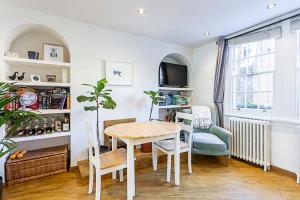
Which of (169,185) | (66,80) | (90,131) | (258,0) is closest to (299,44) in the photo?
(258,0)

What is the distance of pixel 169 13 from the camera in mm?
2322

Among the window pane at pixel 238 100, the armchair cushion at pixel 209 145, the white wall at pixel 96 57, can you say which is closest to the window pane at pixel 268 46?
the window pane at pixel 238 100

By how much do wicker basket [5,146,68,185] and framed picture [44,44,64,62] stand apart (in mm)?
1382

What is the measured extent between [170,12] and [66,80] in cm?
186

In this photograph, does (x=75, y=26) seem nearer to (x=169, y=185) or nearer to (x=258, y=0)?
(x=258, y=0)

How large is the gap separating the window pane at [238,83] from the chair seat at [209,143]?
103 centimetres

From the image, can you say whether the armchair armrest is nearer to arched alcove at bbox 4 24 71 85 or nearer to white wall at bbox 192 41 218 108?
white wall at bbox 192 41 218 108

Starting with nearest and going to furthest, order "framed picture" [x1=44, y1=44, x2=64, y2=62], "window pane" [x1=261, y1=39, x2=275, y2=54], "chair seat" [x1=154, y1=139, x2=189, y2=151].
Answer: "chair seat" [x1=154, y1=139, x2=189, y2=151], "framed picture" [x1=44, y1=44, x2=64, y2=62], "window pane" [x1=261, y1=39, x2=275, y2=54]

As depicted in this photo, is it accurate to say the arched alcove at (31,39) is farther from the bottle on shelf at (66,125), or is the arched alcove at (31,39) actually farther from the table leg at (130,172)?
the table leg at (130,172)

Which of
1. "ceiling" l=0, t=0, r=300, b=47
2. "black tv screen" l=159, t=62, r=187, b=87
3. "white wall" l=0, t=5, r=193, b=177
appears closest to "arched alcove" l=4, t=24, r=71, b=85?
"white wall" l=0, t=5, r=193, b=177

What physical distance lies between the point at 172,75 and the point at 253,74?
160cm

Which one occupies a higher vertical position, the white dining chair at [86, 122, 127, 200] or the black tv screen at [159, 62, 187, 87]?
the black tv screen at [159, 62, 187, 87]

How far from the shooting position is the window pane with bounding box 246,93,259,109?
285 cm

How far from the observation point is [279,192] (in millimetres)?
1978
